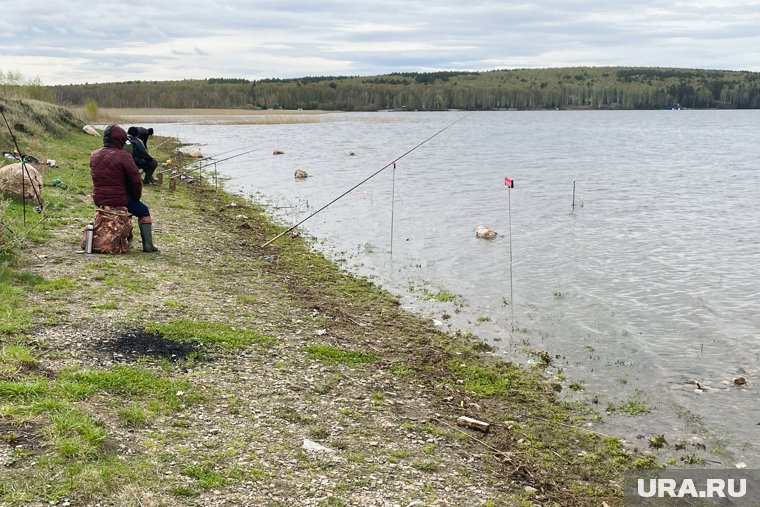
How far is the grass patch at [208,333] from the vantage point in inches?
394

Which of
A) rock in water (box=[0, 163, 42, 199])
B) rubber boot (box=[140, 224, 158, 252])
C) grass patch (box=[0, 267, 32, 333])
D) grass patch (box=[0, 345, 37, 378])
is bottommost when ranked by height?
grass patch (box=[0, 345, 37, 378])

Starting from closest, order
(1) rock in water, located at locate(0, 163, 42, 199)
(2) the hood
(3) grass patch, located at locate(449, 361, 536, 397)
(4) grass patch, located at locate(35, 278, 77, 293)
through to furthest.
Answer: (3) grass patch, located at locate(449, 361, 536, 397) → (4) grass patch, located at locate(35, 278, 77, 293) → (2) the hood → (1) rock in water, located at locate(0, 163, 42, 199)

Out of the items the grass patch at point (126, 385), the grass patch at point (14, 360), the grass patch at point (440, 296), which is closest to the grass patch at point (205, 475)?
the grass patch at point (126, 385)

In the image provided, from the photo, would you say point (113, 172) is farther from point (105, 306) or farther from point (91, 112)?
point (91, 112)

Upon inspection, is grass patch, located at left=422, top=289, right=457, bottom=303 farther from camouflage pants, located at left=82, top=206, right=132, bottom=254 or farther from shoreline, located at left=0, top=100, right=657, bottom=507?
camouflage pants, located at left=82, top=206, right=132, bottom=254

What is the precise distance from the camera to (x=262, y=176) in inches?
1455

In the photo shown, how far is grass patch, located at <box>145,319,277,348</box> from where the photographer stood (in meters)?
10.0

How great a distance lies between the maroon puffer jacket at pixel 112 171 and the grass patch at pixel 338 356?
6190 mm

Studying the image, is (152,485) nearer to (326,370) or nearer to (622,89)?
(326,370)

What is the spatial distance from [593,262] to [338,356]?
34.3 feet

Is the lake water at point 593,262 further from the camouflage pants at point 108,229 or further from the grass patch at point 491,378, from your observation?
the camouflage pants at point 108,229

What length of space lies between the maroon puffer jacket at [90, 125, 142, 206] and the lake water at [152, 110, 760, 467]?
5.87 m

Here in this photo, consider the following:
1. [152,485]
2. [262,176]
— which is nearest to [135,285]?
[152,485]

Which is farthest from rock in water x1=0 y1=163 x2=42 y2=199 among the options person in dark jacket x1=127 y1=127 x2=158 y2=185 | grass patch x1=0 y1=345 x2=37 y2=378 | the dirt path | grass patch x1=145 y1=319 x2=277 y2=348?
grass patch x1=0 y1=345 x2=37 y2=378
